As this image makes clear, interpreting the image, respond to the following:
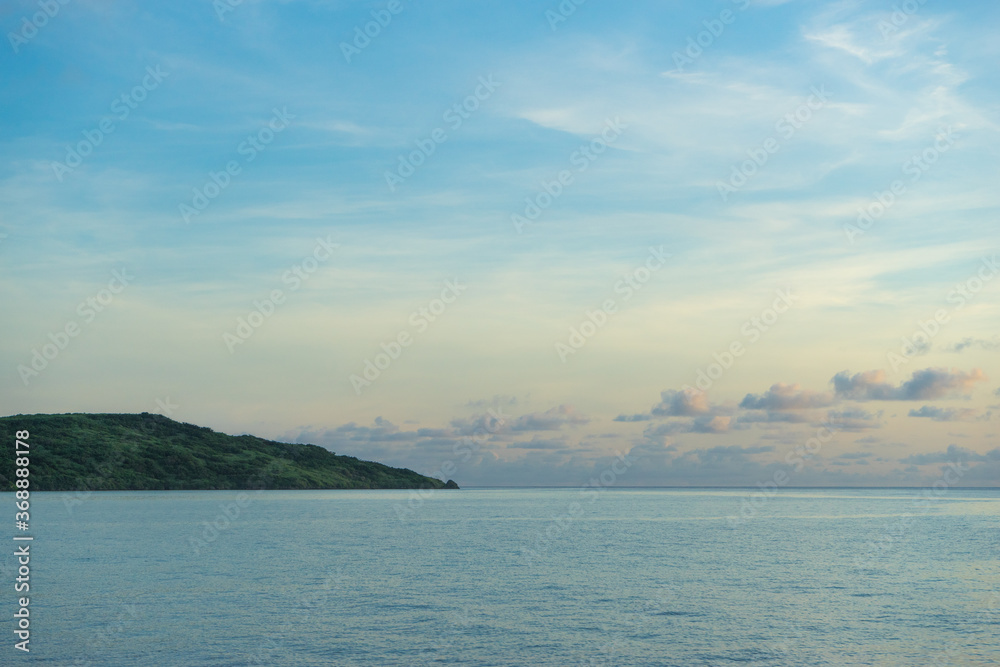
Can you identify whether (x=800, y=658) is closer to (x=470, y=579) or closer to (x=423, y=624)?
(x=423, y=624)

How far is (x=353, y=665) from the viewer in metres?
37.7

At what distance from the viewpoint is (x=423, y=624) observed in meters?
46.6

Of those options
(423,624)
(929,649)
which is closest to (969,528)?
(929,649)

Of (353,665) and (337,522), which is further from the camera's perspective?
(337,522)

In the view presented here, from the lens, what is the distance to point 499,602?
54.3 meters

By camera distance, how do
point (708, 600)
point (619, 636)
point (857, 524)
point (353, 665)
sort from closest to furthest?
point (353, 665)
point (619, 636)
point (708, 600)
point (857, 524)

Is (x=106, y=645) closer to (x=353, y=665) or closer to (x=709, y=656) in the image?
(x=353, y=665)

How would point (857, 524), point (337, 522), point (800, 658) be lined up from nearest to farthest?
point (800, 658) → point (337, 522) → point (857, 524)

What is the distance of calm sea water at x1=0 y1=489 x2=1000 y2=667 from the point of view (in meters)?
40.8

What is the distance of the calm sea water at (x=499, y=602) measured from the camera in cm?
4075

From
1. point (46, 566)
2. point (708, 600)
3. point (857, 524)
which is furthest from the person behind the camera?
point (857, 524)

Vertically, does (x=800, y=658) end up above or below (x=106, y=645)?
above

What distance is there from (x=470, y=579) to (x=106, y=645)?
1183 inches

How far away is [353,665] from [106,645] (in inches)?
536
